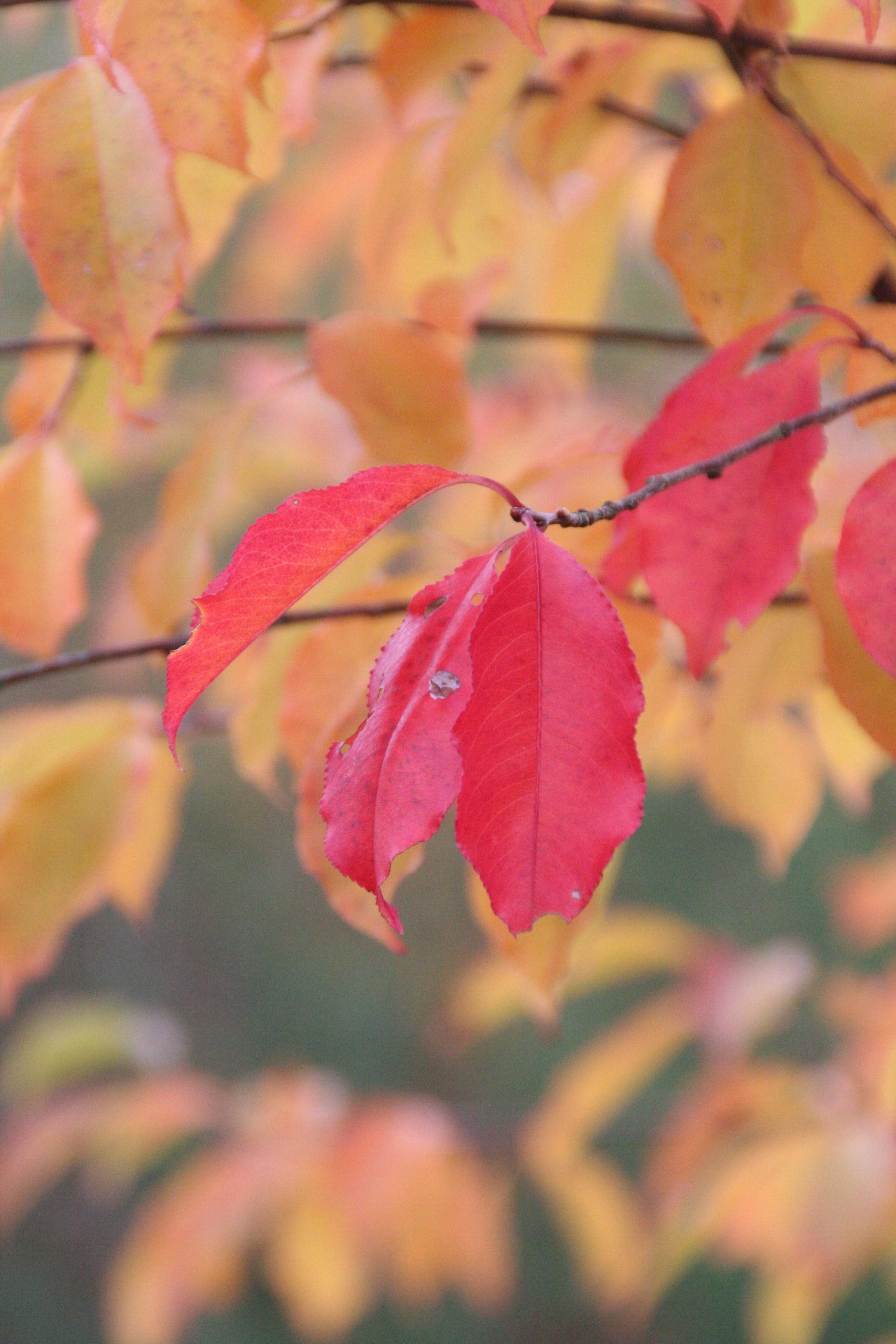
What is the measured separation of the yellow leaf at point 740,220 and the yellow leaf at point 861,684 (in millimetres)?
134

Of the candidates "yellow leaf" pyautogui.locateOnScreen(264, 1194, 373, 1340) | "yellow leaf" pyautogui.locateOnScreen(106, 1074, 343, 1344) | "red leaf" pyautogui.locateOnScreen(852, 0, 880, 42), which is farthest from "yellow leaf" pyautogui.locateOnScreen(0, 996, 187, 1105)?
"red leaf" pyautogui.locateOnScreen(852, 0, 880, 42)

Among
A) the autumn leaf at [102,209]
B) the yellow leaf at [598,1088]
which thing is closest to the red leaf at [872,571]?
the autumn leaf at [102,209]

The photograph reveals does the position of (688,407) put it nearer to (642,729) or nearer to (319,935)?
(642,729)

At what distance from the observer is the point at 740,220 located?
0.45 metres

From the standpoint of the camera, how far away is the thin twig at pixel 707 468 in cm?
31

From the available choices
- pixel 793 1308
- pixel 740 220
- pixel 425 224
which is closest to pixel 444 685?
pixel 740 220

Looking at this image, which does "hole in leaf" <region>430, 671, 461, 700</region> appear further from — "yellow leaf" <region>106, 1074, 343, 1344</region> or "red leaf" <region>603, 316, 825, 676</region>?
"yellow leaf" <region>106, 1074, 343, 1344</region>

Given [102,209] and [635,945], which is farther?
[635,945]

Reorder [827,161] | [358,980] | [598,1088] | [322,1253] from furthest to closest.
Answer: [358,980]
[322,1253]
[598,1088]
[827,161]

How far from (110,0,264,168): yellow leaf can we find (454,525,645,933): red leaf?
189 millimetres

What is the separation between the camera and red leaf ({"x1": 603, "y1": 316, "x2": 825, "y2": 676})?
37cm

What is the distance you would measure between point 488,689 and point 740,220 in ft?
0.83

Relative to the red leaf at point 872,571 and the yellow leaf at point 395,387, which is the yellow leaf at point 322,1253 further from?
the red leaf at point 872,571

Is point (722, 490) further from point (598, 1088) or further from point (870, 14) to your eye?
point (598, 1088)
